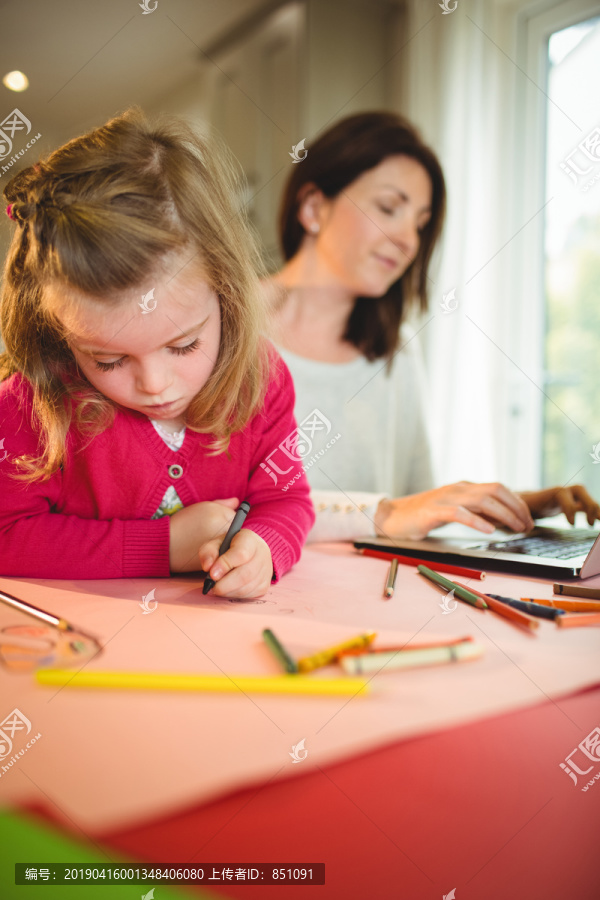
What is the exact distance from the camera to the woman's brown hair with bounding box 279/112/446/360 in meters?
1.25

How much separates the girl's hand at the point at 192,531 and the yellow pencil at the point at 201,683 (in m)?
0.30

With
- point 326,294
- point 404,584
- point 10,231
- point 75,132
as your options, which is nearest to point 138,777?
point 404,584

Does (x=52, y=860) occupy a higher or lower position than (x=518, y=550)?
lower

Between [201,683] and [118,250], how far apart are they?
1.33ft

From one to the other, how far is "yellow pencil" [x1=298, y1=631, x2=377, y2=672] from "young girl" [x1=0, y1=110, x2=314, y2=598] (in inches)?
6.4

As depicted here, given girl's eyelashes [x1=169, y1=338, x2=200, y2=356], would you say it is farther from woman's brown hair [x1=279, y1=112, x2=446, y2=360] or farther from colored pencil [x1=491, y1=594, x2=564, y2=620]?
woman's brown hair [x1=279, y1=112, x2=446, y2=360]

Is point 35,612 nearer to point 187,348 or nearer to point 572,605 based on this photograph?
point 187,348

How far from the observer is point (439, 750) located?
33cm

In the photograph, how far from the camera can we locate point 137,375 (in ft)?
2.10

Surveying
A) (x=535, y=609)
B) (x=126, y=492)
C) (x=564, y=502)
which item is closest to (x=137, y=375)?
(x=126, y=492)

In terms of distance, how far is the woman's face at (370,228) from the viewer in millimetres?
1267

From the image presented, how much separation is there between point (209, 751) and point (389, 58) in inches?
76.5

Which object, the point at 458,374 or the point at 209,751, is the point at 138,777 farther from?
the point at 458,374

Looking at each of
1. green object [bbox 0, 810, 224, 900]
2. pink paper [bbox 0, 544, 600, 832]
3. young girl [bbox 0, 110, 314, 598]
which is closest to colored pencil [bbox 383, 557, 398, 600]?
pink paper [bbox 0, 544, 600, 832]
